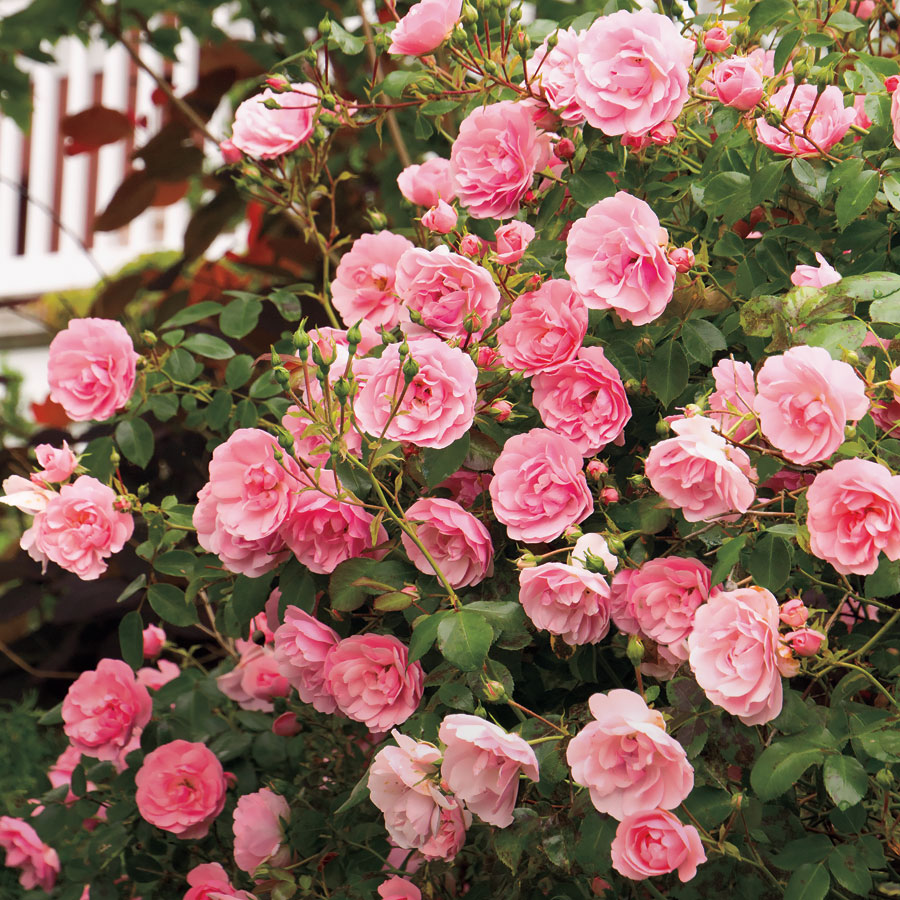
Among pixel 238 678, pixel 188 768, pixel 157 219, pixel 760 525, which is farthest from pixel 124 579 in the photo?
pixel 157 219

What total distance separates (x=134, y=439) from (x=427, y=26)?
54cm

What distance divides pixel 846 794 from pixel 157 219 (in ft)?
21.0

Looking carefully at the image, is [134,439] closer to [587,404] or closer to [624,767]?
[587,404]

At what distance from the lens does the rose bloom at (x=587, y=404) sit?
0.88m

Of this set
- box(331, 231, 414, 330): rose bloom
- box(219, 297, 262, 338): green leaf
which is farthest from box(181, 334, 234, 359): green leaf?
box(331, 231, 414, 330): rose bloom

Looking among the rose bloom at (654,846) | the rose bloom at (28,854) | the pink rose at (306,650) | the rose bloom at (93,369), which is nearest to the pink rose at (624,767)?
the rose bloom at (654,846)

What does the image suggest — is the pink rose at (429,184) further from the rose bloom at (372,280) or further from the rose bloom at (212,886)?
the rose bloom at (212,886)

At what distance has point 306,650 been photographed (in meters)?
0.94

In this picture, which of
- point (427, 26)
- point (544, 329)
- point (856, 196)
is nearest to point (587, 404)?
point (544, 329)

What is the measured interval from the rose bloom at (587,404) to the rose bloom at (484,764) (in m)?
0.25

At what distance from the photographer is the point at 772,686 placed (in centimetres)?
77

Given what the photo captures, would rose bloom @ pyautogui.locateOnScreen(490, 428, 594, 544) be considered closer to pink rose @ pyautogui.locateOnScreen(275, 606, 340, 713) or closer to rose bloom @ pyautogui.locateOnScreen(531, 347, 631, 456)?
rose bloom @ pyautogui.locateOnScreen(531, 347, 631, 456)

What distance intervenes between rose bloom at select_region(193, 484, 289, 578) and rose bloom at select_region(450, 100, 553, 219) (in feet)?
1.19

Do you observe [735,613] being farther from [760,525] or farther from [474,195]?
[474,195]
